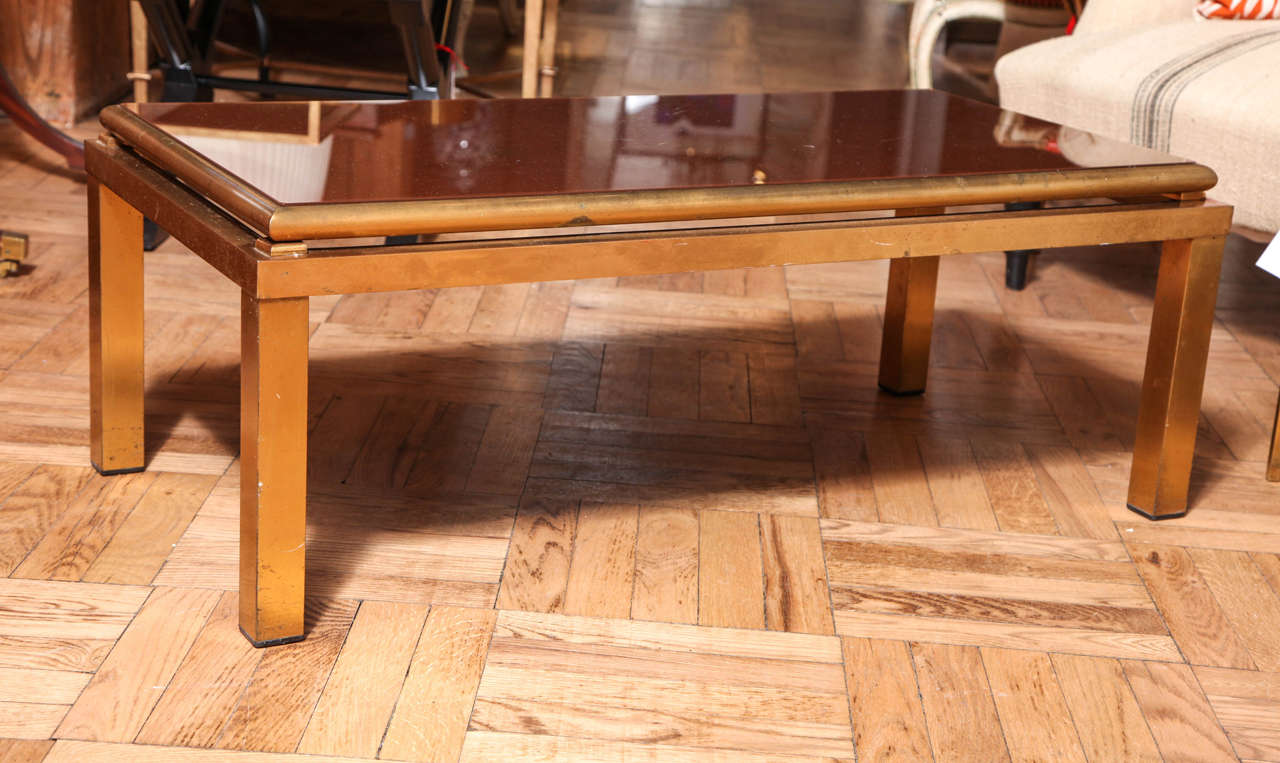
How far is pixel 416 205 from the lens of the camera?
105 cm

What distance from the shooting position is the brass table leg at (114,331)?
4.43 feet

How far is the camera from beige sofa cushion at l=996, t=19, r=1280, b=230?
5.73 ft

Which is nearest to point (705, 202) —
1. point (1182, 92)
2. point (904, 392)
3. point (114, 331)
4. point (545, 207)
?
point (545, 207)

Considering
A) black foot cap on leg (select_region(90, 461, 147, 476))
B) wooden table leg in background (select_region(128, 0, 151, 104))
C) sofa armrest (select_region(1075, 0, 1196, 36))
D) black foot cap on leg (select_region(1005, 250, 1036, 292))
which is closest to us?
black foot cap on leg (select_region(90, 461, 147, 476))

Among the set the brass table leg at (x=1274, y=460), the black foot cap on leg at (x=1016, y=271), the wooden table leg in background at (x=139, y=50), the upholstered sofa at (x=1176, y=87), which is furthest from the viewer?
the wooden table leg in background at (x=139, y=50)

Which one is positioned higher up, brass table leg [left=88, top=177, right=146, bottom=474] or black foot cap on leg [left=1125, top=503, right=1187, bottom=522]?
brass table leg [left=88, top=177, right=146, bottom=474]

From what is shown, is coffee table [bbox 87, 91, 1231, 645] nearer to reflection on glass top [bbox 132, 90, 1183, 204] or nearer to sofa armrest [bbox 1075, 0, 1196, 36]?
reflection on glass top [bbox 132, 90, 1183, 204]

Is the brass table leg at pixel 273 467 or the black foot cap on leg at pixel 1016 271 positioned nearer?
the brass table leg at pixel 273 467

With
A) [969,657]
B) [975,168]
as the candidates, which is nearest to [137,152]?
[975,168]

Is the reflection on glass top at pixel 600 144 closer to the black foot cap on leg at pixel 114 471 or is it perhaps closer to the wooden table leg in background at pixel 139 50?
the black foot cap on leg at pixel 114 471

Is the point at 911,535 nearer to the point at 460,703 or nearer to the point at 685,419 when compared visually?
the point at 685,419

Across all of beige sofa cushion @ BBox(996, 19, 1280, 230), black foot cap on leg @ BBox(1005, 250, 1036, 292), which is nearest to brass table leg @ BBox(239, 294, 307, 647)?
beige sofa cushion @ BBox(996, 19, 1280, 230)

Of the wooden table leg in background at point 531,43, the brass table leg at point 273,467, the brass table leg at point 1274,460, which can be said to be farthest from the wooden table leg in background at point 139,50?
the brass table leg at point 1274,460

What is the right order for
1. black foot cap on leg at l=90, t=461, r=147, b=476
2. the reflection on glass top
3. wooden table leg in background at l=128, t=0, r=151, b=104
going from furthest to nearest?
wooden table leg in background at l=128, t=0, r=151, b=104, black foot cap on leg at l=90, t=461, r=147, b=476, the reflection on glass top
